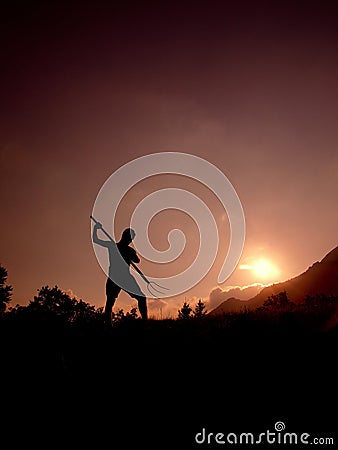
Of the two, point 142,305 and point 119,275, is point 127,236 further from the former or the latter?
point 142,305

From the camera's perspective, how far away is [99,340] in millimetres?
10375

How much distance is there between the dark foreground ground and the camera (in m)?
6.72

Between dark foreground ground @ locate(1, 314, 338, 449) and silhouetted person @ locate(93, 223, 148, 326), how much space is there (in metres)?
1.51

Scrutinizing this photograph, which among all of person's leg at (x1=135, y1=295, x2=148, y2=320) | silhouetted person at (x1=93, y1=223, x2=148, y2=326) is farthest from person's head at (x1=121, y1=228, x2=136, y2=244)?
person's leg at (x1=135, y1=295, x2=148, y2=320)

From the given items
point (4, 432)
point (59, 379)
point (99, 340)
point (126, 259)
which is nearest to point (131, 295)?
point (126, 259)

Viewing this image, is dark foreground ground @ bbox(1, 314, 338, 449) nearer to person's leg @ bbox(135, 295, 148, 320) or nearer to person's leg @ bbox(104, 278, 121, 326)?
person's leg @ bbox(104, 278, 121, 326)

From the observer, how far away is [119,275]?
1254cm

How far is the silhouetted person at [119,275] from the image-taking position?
12367mm

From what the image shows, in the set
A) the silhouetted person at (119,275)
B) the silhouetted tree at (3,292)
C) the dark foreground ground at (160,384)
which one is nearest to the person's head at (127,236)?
the silhouetted person at (119,275)

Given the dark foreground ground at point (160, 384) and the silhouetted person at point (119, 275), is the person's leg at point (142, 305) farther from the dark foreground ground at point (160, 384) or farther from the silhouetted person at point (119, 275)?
the dark foreground ground at point (160, 384)

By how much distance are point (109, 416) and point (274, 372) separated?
12.8 feet

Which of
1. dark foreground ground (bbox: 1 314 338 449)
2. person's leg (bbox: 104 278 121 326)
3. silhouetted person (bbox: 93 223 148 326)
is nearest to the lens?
dark foreground ground (bbox: 1 314 338 449)

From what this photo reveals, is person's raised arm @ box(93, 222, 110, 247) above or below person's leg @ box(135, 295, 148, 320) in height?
above

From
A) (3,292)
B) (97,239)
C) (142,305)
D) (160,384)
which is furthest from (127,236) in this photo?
(3,292)
